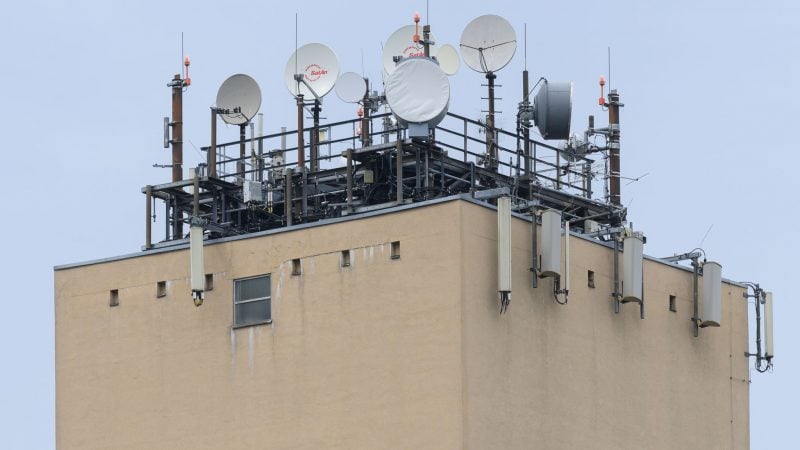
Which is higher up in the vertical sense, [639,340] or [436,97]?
[436,97]

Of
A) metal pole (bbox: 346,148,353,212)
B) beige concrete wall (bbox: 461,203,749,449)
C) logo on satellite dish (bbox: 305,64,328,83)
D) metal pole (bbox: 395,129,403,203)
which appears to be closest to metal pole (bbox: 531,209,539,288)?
beige concrete wall (bbox: 461,203,749,449)

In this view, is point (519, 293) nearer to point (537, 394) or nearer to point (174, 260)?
point (537, 394)

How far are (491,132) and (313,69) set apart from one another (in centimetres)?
574

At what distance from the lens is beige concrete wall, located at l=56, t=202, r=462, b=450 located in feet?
261

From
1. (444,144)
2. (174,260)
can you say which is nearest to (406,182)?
(444,144)

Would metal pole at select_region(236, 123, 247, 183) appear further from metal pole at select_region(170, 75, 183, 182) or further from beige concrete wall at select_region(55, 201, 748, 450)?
beige concrete wall at select_region(55, 201, 748, 450)

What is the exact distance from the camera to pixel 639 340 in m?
85.1

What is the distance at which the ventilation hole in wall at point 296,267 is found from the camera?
269ft

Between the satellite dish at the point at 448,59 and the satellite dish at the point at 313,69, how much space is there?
348 centimetres

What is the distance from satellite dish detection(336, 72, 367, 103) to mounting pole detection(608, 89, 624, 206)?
287 inches

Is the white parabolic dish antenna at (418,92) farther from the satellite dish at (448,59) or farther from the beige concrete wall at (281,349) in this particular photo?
the satellite dish at (448,59)

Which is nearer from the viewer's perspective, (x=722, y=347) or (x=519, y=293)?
(x=519, y=293)

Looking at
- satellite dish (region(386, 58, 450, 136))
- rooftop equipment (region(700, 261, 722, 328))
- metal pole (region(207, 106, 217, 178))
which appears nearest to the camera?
satellite dish (region(386, 58, 450, 136))

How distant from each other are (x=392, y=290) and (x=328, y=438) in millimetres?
4162
